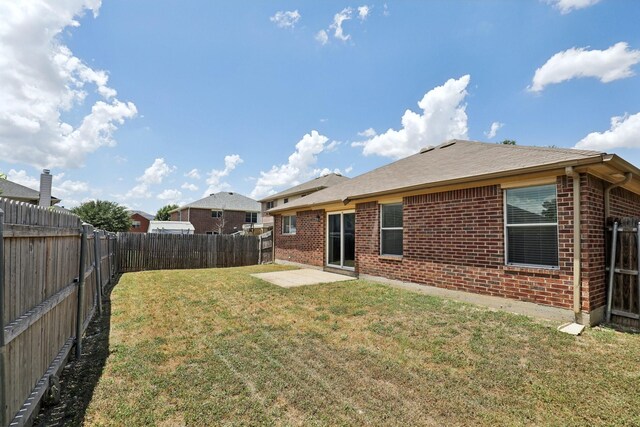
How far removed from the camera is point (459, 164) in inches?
332

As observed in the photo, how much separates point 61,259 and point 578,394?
602 centimetres

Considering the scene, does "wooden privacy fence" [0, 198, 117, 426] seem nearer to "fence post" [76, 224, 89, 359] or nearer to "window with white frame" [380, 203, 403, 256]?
"fence post" [76, 224, 89, 359]

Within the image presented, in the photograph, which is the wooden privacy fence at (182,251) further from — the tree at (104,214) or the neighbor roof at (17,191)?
the tree at (104,214)

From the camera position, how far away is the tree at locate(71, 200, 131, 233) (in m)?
30.0

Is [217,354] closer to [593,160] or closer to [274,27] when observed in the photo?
[593,160]

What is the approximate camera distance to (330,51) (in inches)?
499

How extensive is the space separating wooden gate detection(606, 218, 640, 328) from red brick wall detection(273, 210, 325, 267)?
28.6 ft

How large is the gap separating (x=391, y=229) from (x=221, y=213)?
3489 centimetres

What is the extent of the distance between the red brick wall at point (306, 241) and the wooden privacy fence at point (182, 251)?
2.52 meters

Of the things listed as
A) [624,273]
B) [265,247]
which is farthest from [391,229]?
[265,247]

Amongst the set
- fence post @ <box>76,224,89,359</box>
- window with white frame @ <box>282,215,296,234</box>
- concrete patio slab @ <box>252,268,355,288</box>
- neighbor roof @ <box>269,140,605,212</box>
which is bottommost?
concrete patio slab @ <box>252,268,355,288</box>

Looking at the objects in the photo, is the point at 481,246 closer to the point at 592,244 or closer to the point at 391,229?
the point at 592,244

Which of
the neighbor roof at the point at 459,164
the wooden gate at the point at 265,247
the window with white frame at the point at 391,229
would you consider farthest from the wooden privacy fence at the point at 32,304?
the wooden gate at the point at 265,247

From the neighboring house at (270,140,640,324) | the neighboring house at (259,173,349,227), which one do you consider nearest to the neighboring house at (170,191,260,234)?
the neighboring house at (259,173,349,227)
